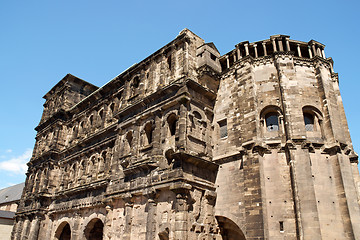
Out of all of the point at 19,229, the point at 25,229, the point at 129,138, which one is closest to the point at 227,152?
the point at 129,138

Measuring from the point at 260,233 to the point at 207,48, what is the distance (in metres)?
11.1

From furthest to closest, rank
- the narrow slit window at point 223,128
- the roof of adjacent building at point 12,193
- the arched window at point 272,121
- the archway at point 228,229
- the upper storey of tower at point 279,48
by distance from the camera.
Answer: the roof of adjacent building at point 12,193, the narrow slit window at point 223,128, the upper storey of tower at point 279,48, the arched window at point 272,121, the archway at point 228,229

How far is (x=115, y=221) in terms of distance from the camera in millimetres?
17484

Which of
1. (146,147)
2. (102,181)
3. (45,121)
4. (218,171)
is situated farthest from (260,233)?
(45,121)

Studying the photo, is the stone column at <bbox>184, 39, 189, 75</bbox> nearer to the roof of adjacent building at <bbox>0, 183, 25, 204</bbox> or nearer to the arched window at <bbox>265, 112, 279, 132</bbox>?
the arched window at <bbox>265, 112, 279, 132</bbox>

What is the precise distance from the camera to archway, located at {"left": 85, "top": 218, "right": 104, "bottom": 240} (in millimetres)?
20783

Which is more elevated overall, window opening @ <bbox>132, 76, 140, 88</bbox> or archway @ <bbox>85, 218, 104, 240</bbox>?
window opening @ <bbox>132, 76, 140, 88</bbox>

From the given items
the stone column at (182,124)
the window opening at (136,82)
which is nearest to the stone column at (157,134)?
the stone column at (182,124)

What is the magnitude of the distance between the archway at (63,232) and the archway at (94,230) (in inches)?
145

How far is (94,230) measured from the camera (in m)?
21.3

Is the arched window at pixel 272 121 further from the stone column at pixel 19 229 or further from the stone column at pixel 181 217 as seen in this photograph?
the stone column at pixel 19 229

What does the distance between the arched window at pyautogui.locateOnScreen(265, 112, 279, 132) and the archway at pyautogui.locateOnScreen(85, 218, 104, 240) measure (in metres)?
13.5

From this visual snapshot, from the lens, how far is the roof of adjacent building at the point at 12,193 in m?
53.4

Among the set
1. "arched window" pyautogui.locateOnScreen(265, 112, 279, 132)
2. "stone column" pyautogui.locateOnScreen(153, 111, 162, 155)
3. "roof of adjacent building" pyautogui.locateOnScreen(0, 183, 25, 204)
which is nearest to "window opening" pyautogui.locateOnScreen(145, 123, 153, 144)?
"stone column" pyautogui.locateOnScreen(153, 111, 162, 155)
